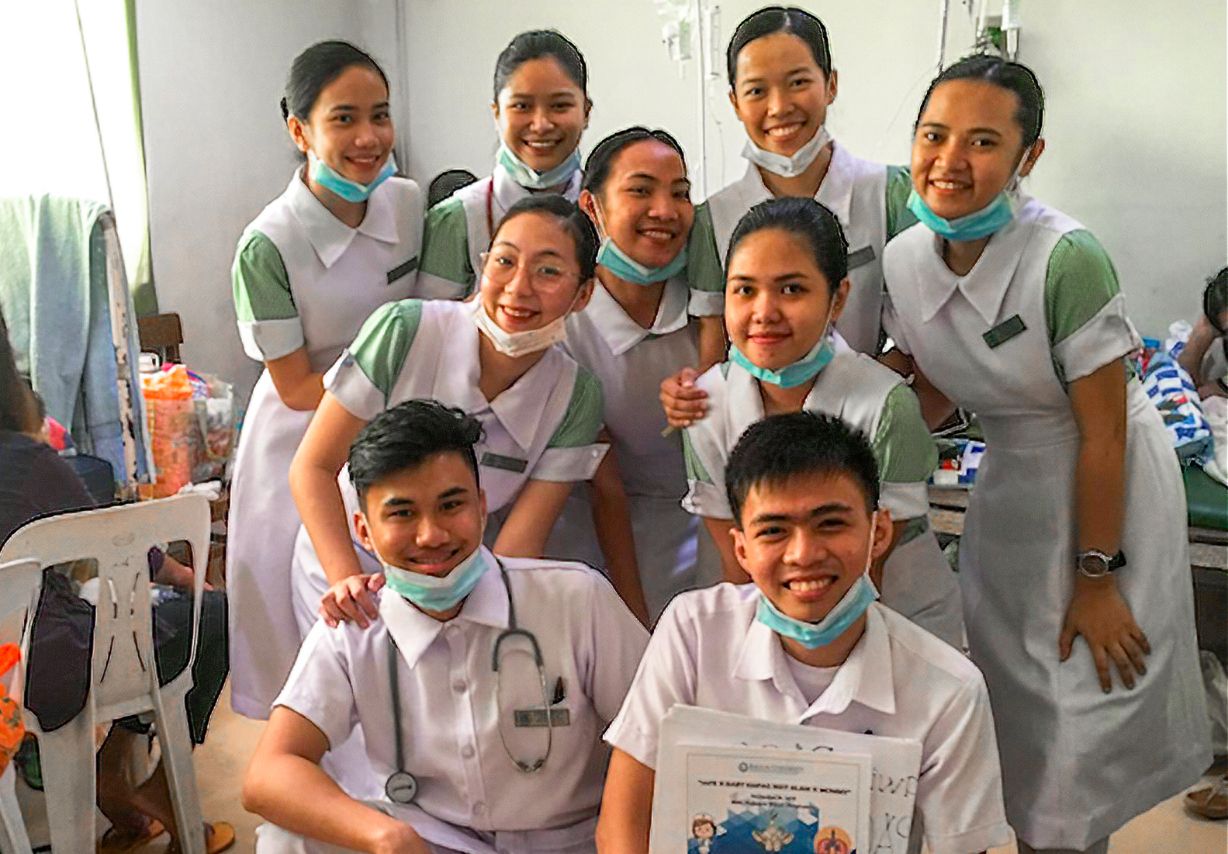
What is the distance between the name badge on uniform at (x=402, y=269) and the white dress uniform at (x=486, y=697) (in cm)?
72

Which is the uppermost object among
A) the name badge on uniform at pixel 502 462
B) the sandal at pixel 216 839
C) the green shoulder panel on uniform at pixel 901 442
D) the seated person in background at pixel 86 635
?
the green shoulder panel on uniform at pixel 901 442

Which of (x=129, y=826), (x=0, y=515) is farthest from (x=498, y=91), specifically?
(x=129, y=826)

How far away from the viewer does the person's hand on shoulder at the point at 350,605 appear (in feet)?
5.28

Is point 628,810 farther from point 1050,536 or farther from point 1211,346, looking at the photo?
point 1211,346

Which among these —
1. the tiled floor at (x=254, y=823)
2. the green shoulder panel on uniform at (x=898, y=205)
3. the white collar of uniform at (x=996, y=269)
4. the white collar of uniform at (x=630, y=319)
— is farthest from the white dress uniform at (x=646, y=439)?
the tiled floor at (x=254, y=823)

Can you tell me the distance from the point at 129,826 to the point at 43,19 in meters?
2.27

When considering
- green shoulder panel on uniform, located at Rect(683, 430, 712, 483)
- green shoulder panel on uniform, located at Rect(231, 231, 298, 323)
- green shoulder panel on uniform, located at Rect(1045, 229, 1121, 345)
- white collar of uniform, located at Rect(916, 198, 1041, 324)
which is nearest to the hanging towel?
green shoulder panel on uniform, located at Rect(231, 231, 298, 323)

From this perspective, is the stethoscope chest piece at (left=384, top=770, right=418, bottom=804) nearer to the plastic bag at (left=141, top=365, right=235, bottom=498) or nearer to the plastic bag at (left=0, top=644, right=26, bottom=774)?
the plastic bag at (left=0, top=644, right=26, bottom=774)

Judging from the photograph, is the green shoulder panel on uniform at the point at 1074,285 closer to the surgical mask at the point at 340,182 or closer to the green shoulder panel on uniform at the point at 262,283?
the surgical mask at the point at 340,182

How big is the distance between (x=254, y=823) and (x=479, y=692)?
1.24 m

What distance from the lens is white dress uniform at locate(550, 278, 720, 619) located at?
1938 millimetres

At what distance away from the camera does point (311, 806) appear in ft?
4.81

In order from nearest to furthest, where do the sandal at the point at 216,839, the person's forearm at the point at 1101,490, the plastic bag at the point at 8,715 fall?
the person's forearm at the point at 1101,490
the plastic bag at the point at 8,715
the sandal at the point at 216,839

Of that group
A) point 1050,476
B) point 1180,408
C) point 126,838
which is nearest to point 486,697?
point 1050,476
